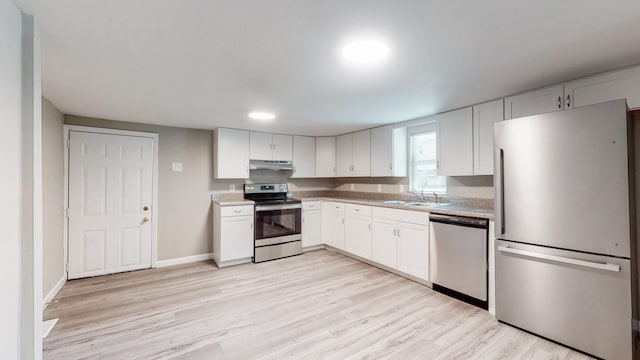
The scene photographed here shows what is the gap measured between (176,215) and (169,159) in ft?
2.86

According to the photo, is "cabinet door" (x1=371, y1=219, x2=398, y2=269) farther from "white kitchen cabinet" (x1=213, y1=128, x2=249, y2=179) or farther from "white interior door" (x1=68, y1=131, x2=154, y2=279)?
"white interior door" (x1=68, y1=131, x2=154, y2=279)

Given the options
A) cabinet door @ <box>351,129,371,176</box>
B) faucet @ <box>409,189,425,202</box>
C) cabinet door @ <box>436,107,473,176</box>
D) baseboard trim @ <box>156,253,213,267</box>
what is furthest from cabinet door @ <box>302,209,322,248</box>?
cabinet door @ <box>436,107,473,176</box>

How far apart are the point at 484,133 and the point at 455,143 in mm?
348

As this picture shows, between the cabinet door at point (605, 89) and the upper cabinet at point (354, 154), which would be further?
the upper cabinet at point (354, 154)

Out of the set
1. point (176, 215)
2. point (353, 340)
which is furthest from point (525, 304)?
point (176, 215)

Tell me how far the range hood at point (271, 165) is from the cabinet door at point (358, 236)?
56.3 inches

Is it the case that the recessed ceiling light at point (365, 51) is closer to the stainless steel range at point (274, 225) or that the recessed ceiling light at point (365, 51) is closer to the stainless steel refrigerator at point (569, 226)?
the stainless steel refrigerator at point (569, 226)

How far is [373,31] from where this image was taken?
59.5 inches

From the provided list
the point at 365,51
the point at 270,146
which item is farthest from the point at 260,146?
the point at 365,51

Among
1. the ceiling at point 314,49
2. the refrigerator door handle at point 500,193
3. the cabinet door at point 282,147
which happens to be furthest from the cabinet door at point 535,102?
the cabinet door at point 282,147

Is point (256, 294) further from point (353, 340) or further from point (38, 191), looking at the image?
point (38, 191)

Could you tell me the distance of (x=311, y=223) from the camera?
15.6ft

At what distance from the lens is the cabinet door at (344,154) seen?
4867 mm

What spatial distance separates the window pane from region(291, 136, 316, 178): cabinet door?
6.14 ft
